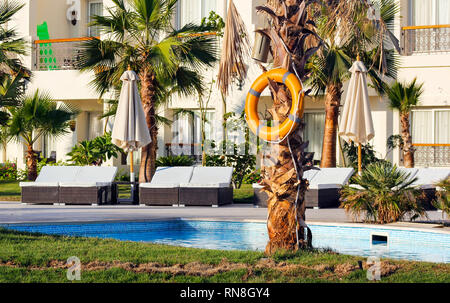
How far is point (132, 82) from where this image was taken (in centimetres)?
1630

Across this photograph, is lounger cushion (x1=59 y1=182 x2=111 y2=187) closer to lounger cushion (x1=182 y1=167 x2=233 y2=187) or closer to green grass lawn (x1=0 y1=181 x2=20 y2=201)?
lounger cushion (x1=182 y1=167 x2=233 y2=187)

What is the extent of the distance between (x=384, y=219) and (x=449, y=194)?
115 cm

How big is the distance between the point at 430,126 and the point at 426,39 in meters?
2.74

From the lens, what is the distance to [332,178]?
15570 mm

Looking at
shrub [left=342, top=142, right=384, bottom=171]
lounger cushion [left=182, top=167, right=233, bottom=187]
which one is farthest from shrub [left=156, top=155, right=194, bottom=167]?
lounger cushion [left=182, top=167, right=233, bottom=187]

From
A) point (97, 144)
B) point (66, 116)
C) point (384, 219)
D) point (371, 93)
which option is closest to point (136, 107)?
point (66, 116)

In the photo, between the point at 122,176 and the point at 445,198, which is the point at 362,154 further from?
the point at 445,198

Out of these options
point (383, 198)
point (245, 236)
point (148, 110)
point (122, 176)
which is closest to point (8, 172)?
point (122, 176)

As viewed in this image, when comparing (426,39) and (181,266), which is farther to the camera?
(426,39)

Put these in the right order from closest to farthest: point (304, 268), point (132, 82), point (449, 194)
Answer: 1. point (304, 268)
2. point (449, 194)
3. point (132, 82)

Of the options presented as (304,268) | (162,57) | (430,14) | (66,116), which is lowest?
(304,268)
